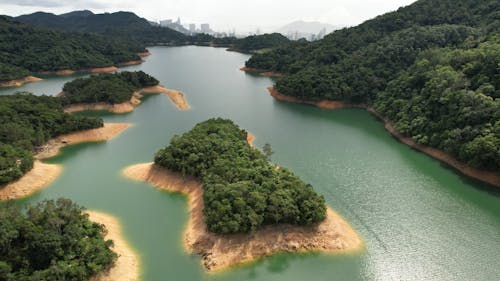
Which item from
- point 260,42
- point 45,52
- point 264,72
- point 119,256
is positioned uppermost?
point 260,42

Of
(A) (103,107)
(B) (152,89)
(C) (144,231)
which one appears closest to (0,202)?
(C) (144,231)

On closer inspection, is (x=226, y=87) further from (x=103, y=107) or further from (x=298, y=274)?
(x=298, y=274)

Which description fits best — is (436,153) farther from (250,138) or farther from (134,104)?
(134,104)

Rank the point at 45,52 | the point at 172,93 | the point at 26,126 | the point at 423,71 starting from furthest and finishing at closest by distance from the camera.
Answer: the point at 45,52
the point at 172,93
the point at 423,71
the point at 26,126

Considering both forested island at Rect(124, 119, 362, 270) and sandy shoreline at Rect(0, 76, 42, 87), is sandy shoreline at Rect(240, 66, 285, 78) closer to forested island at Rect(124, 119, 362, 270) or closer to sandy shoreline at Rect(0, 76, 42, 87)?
sandy shoreline at Rect(0, 76, 42, 87)

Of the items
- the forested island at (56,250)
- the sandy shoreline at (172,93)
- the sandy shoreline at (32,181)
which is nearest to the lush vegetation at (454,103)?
the forested island at (56,250)

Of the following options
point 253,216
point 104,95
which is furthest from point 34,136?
point 253,216

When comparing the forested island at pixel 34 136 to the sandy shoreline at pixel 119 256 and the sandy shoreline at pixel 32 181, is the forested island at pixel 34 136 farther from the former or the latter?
the sandy shoreline at pixel 119 256

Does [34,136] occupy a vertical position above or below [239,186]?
below
